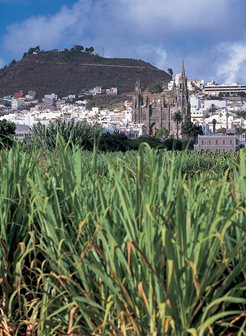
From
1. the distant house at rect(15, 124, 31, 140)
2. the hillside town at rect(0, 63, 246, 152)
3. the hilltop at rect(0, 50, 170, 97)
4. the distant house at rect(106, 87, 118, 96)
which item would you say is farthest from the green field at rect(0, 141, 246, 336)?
the hilltop at rect(0, 50, 170, 97)

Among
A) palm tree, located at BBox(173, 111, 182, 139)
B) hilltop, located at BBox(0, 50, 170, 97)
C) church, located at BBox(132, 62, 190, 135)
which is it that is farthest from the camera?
hilltop, located at BBox(0, 50, 170, 97)

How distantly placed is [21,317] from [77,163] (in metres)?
0.59

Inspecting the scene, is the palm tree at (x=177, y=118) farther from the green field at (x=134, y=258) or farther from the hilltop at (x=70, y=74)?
the green field at (x=134, y=258)

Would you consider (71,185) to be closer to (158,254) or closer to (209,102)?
(158,254)

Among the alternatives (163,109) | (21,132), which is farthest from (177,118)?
(21,132)

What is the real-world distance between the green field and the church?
121 metres

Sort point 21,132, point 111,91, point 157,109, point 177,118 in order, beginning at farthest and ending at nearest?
point 111,91
point 157,109
point 177,118
point 21,132

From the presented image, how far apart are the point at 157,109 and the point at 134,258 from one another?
129540 mm

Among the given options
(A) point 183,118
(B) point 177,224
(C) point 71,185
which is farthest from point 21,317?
(A) point 183,118

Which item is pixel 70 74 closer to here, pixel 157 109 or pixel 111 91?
pixel 111 91

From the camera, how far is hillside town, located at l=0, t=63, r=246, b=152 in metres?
110

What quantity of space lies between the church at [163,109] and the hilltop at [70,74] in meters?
40.7

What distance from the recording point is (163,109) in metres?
128

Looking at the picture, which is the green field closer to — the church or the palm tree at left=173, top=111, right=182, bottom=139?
the palm tree at left=173, top=111, right=182, bottom=139
